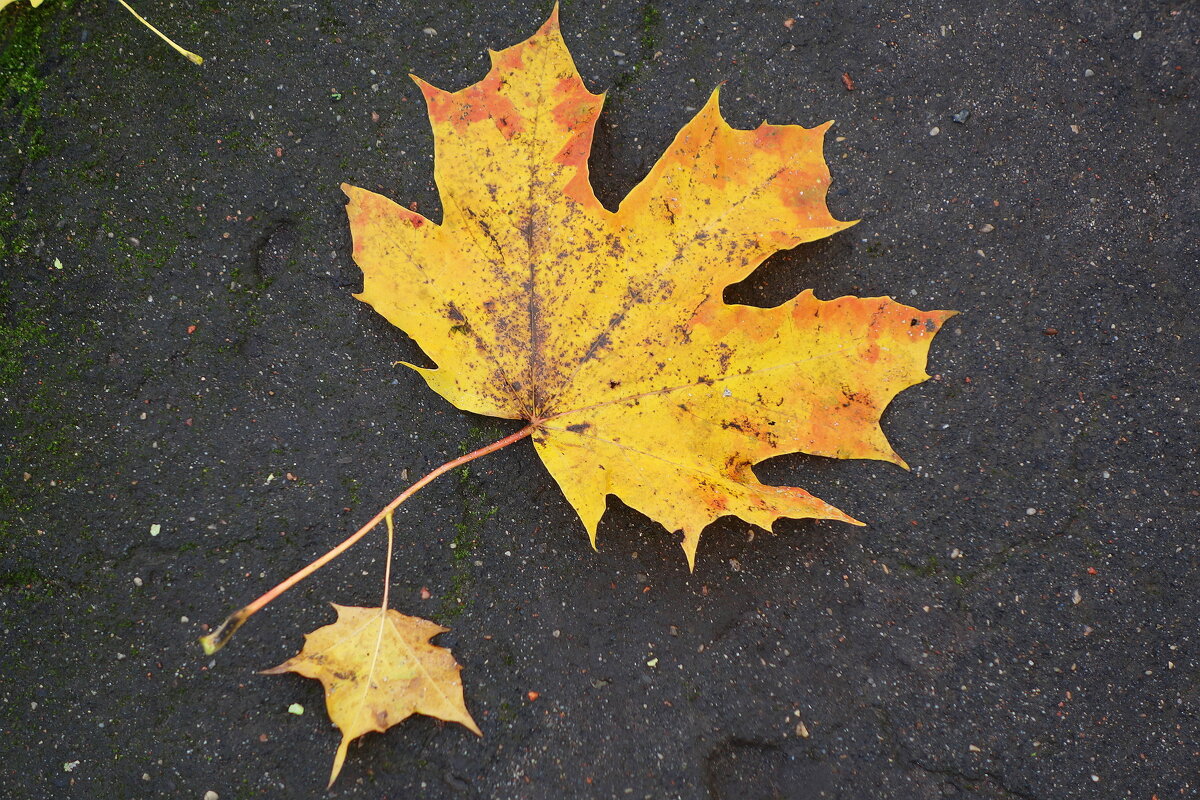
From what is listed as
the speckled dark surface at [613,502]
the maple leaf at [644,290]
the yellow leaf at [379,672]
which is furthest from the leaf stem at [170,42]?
the yellow leaf at [379,672]

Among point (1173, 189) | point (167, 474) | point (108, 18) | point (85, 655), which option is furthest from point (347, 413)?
point (1173, 189)

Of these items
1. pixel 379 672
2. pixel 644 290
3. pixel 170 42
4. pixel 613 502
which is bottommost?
pixel 379 672

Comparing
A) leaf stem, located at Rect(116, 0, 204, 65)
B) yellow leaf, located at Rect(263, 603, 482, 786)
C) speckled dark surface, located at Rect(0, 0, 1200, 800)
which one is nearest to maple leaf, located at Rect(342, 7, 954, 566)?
speckled dark surface, located at Rect(0, 0, 1200, 800)

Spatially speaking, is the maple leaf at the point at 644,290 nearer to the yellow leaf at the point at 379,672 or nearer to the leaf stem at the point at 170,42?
the yellow leaf at the point at 379,672

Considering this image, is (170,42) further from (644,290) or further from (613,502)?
(613,502)

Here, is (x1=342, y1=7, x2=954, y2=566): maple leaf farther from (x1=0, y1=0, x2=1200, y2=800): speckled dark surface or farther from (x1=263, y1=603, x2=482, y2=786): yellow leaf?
(x1=263, y1=603, x2=482, y2=786): yellow leaf

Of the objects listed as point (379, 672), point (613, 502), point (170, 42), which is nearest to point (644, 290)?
point (613, 502)
